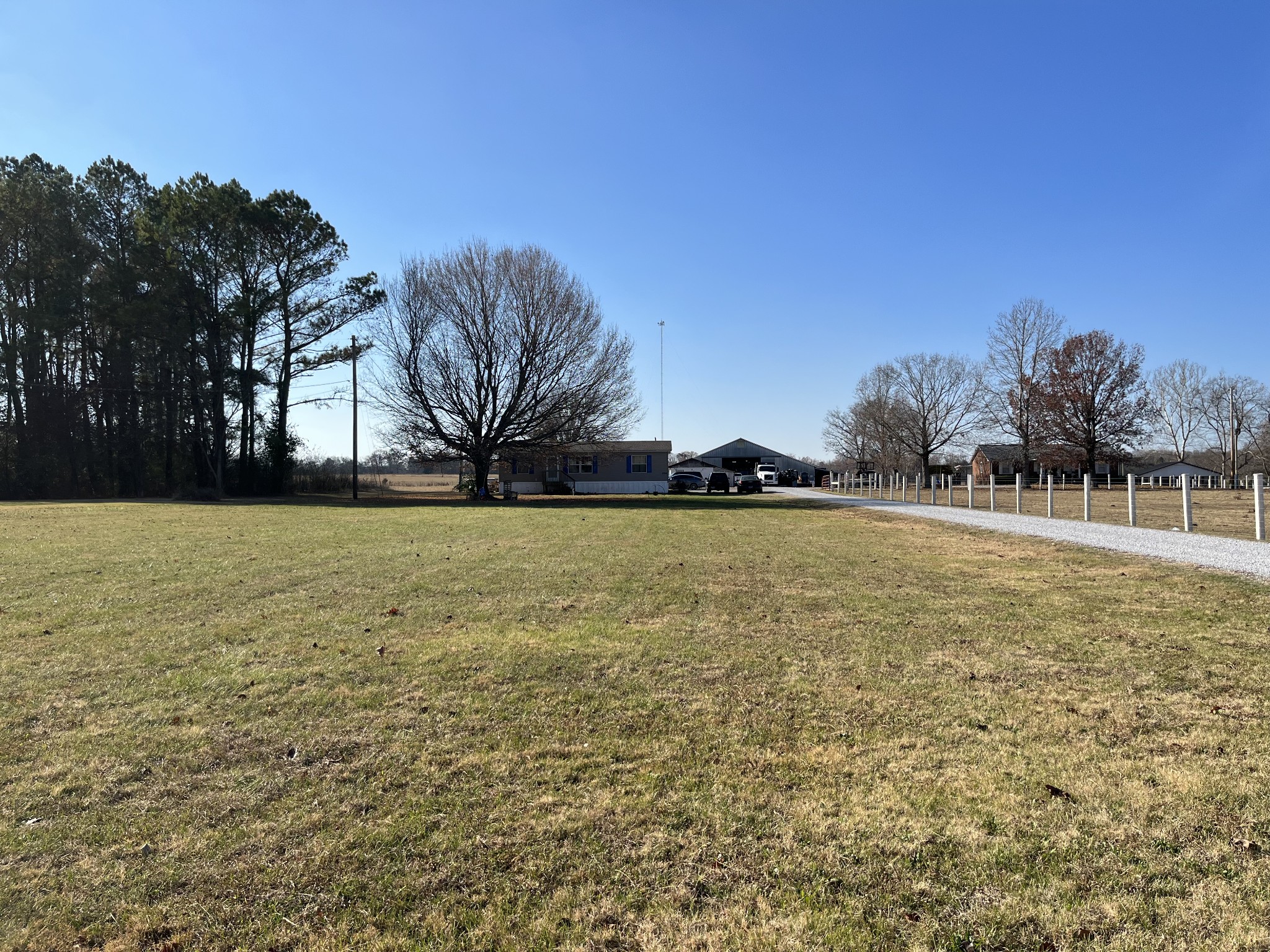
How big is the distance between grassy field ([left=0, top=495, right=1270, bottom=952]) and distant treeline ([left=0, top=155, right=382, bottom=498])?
3465cm

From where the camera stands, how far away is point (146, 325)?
1407 inches

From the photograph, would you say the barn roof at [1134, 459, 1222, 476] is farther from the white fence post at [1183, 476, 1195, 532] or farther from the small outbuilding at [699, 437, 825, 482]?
the white fence post at [1183, 476, 1195, 532]

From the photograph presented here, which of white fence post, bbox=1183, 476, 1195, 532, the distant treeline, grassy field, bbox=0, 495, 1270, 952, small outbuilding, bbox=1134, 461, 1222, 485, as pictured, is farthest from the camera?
small outbuilding, bbox=1134, 461, 1222, 485

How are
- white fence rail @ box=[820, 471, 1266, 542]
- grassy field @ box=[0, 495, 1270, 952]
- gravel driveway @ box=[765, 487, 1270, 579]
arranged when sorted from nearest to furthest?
grassy field @ box=[0, 495, 1270, 952] → gravel driveway @ box=[765, 487, 1270, 579] → white fence rail @ box=[820, 471, 1266, 542]

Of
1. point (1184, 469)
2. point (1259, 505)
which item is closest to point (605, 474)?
point (1259, 505)

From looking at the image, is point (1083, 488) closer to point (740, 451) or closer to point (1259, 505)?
point (1259, 505)

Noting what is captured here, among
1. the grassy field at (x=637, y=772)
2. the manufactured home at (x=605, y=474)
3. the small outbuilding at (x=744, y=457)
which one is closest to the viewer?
the grassy field at (x=637, y=772)

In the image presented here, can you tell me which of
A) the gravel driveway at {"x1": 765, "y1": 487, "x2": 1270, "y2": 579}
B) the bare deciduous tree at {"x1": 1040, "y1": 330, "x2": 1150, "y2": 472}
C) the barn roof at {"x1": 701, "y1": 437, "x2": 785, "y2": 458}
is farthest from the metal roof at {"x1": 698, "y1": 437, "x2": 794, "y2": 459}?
the gravel driveway at {"x1": 765, "y1": 487, "x2": 1270, "y2": 579}

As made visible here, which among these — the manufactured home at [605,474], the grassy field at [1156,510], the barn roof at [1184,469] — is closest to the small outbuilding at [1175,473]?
the barn roof at [1184,469]

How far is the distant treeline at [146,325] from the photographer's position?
117 ft

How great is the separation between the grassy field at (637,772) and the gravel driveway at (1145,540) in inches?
116

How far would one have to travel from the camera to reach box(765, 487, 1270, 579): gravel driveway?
971 cm

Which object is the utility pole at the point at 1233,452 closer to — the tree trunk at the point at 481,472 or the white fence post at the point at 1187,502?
the white fence post at the point at 1187,502

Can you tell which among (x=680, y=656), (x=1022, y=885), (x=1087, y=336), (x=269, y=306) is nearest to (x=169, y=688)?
(x=680, y=656)
